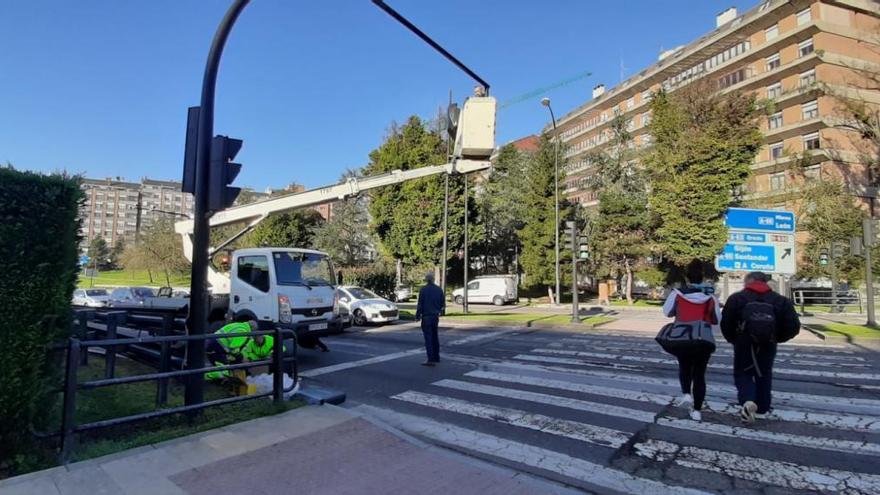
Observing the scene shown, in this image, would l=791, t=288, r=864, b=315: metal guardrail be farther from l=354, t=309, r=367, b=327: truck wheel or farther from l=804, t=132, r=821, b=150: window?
l=354, t=309, r=367, b=327: truck wheel

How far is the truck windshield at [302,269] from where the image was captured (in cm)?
1012

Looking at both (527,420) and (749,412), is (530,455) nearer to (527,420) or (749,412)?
(527,420)

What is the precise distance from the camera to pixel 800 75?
39.9 metres

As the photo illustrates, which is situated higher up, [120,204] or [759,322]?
[120,204]

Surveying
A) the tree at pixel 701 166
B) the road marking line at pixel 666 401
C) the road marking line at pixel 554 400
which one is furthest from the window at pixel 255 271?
the tree at pixel 701 166

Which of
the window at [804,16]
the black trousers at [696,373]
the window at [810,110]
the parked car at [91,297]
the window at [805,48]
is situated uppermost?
the window at [804,16]

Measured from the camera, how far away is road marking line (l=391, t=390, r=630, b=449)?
194 inches

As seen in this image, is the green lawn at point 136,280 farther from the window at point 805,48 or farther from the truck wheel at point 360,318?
the window at point 805,48

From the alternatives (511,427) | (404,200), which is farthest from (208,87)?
(404,200)

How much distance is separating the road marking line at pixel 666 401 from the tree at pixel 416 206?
27270 mm

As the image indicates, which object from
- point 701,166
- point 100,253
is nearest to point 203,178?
point 701,166

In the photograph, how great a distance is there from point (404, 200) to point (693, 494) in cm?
3405

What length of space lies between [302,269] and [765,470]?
8.80 metres

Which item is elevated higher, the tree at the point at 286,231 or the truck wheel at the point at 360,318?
the tree at the point at 286,231
